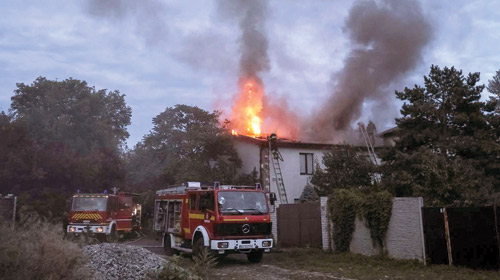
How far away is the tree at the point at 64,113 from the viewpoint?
118 feet

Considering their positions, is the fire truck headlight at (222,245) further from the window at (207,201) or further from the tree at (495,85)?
the tree at (495,85)

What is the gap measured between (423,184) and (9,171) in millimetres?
24143

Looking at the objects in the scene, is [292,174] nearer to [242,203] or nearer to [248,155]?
[248,155]

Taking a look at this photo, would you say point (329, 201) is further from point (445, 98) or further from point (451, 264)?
point (445, 98)

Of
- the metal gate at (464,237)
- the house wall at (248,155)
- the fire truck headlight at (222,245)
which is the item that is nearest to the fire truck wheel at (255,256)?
A: the fire truck headlight at (222,245)

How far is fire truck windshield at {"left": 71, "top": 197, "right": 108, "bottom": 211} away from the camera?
19756 mm

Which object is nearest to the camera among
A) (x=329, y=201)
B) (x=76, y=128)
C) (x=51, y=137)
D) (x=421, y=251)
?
(x=421, y=251)

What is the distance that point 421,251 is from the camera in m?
11.7

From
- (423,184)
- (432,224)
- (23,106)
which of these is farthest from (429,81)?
(23,106)

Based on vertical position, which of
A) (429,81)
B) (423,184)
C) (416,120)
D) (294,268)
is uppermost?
(429,81)

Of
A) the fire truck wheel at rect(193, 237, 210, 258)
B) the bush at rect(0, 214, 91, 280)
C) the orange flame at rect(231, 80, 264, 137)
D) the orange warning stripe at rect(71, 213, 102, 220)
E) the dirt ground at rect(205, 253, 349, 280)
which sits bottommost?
the dirt ground at rect(205, 253, 349, 280)

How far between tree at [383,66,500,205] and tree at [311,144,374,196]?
195 centimetres

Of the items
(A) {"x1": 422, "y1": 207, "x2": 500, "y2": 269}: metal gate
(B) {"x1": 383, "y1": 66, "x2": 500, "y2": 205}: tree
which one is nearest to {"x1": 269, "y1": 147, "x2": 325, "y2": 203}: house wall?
(B) {"x1": 383, "y1": 66, "x2": 500, "y2": 205}: tree

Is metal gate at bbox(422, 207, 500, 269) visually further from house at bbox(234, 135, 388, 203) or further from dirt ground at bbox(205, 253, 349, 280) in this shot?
house at bbox(234, 135, 388, 203)
